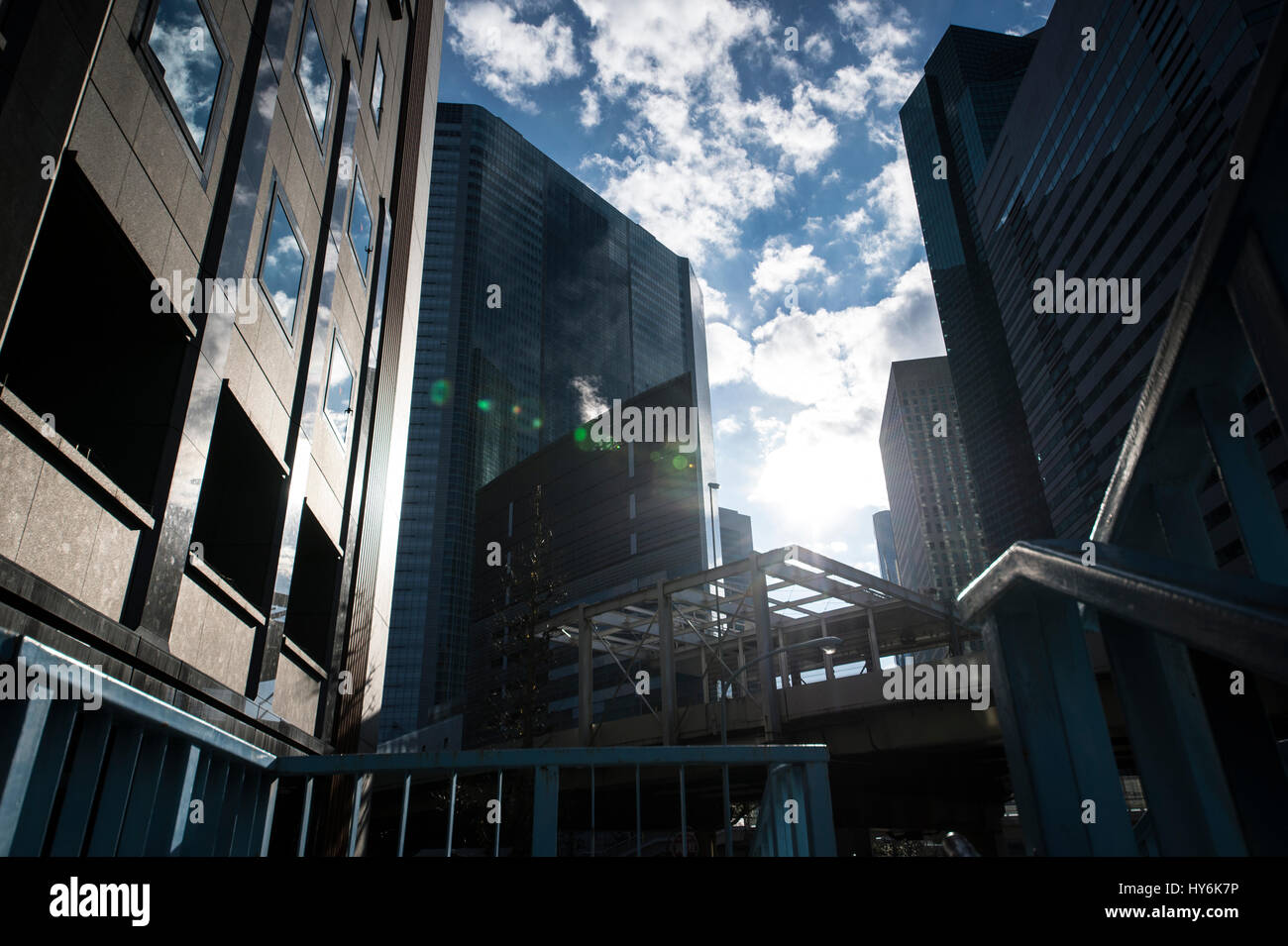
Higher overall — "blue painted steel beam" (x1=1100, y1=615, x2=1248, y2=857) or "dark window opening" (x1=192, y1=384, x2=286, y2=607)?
"dark window opening" (x1=192, y1=384, x2=286, y2=607)

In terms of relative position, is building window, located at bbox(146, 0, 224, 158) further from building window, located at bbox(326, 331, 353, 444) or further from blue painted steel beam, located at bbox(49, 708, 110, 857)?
blue painted steel beam, located at bbox(49, 708, 110, 857)

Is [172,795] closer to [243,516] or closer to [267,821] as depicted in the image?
[267,821]

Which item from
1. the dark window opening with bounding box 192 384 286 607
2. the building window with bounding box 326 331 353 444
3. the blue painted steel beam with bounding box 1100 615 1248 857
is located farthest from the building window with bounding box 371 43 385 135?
the blue painted steel beam with bounding box 1100 615 1248 857

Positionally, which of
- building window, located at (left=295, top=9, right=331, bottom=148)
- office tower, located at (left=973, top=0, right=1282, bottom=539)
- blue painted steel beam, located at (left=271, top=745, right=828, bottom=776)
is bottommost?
blue painted steel beam, located at (left=271, top=745, right=828, bottom=776)

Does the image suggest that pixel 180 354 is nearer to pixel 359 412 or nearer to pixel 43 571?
pixel 43 571

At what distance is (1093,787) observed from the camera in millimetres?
2459

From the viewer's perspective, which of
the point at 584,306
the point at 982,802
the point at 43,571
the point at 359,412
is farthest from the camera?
the point at 584,306

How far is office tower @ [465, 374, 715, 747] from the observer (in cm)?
9519

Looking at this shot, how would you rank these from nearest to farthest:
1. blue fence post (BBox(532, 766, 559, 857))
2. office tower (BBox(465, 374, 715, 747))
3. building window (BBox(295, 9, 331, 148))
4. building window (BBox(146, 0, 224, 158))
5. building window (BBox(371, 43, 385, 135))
→ blue fence post (BBox(532, 766, 559, 857)), building window (BBox(146, 0, 224, 158)), building window (BBox(295, 9, 331, 148)), building window (BBox(371, 43, 385, 135)), office tower (BBox(465, 374, 715, 747))

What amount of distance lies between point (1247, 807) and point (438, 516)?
130 meters

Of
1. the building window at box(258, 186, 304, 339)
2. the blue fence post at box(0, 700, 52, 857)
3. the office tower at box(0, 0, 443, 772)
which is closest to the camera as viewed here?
the blue fence post at box(0, 700, 52, 857)

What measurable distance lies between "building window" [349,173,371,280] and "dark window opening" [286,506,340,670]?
269 inches

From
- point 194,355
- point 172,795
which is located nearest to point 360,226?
point 194,355
